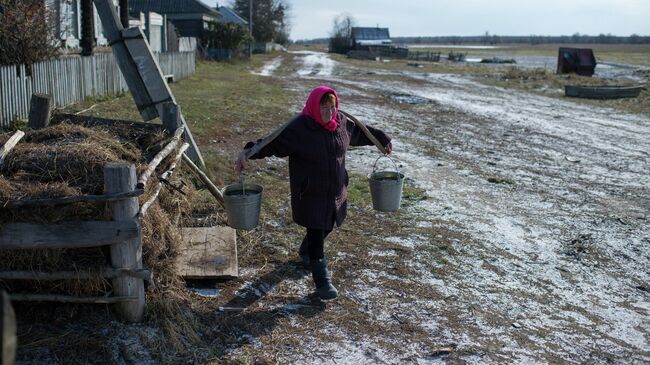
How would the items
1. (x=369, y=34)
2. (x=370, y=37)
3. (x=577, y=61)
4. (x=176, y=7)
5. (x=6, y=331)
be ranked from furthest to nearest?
(x=369, y=34) → (x=370, y=37) → (x=176, y=7) → (x=577, y=61) → (x=6, y=331)

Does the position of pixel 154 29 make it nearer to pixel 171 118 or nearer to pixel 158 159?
pixel 171 118

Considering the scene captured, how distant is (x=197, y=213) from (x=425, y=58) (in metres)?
51.2

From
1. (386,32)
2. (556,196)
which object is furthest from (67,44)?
(386,32)

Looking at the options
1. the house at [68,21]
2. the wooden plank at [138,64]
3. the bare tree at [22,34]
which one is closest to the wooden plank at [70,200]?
the wooden plank at [138,64]

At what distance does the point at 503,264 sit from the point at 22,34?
10.0m

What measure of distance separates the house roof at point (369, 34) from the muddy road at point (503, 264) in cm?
5470

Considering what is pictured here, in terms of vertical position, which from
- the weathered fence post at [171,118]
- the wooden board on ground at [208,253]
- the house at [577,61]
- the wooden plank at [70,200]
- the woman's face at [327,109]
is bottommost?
the wooden board on ground at [208,253]

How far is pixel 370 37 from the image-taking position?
6469 centimetres

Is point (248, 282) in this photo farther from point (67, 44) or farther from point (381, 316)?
point (67, 44)

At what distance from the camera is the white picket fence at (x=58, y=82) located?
390 inches

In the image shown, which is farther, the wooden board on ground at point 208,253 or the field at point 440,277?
the wooden board on ground at point 208,253

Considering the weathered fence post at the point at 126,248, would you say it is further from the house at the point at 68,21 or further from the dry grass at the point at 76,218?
the house at the point at 68,21

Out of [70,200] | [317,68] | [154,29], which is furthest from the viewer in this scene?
[317,68]

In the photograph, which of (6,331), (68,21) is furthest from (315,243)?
(68,21)
